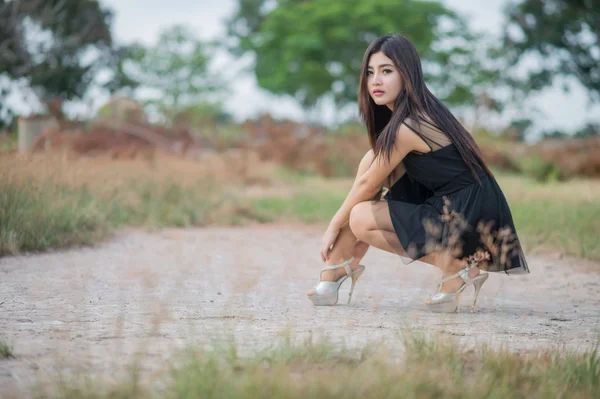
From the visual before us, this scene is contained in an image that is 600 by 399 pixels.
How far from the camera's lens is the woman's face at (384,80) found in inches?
150

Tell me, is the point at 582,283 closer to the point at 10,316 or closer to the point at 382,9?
the point at 10,316

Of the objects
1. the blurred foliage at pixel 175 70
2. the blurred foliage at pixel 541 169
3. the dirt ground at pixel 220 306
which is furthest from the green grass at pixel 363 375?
the blurred foliage at pixel 175 70

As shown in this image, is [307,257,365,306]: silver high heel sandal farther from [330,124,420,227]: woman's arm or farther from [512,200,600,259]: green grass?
[512,200,600,259]: green grass

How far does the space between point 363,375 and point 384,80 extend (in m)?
1.99

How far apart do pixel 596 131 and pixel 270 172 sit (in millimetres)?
17090

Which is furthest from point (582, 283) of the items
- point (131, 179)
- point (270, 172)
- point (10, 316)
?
point (270, 172)

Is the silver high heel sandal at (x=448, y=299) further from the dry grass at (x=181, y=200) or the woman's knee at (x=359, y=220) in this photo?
the dry grass at (x=181, y=200)

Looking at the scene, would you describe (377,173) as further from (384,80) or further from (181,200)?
(181,200)

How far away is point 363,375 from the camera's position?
85.3 inches

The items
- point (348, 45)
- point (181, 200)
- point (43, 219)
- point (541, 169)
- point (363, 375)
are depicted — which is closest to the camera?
Result: point (363, 375)

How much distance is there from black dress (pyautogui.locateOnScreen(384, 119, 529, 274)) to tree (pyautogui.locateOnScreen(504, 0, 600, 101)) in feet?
64.7

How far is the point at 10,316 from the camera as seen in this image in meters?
3.33

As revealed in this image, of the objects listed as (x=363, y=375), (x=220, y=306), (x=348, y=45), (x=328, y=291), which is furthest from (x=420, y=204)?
(x=348, y=45)

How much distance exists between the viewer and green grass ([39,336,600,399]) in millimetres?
2061
